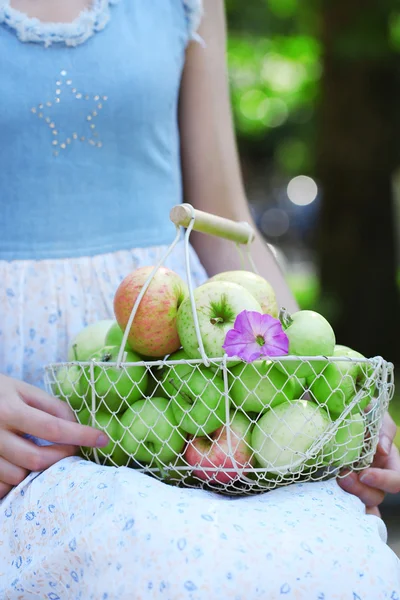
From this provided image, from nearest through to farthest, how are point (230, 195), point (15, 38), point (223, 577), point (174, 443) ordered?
point (223, 577) < point (174, 443) < point (15, 38) < point (230, 195)

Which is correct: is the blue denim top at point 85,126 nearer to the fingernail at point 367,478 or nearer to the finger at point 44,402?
the finger at point 44,402

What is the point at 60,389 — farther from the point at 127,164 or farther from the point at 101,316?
the point at 127,164

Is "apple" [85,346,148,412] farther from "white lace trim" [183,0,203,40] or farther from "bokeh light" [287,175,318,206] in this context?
"bokeh light" [287,175,318,206]

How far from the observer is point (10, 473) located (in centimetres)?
118

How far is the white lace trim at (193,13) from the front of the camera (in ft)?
5.58

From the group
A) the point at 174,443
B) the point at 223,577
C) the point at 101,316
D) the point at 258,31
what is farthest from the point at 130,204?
the point at 258,31

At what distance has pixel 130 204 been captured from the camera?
5.39ft

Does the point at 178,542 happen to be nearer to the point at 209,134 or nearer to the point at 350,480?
the point at 350,480

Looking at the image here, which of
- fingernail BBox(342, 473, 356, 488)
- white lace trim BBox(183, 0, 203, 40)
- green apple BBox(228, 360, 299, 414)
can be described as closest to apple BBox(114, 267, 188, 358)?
green apple BBox(228, 360, 299, 414)

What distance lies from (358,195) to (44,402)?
555cm

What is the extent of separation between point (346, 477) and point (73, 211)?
2.44 ft

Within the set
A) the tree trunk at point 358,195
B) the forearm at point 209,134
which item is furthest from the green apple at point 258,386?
the tree trunk at point 358,195

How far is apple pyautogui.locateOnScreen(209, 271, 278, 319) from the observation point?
1.27 metres

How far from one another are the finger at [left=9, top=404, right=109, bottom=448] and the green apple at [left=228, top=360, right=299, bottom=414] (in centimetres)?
22
